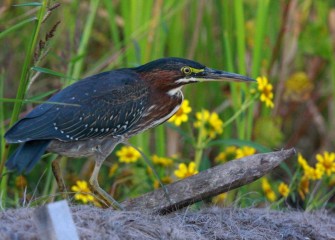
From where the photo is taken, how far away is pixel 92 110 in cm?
321

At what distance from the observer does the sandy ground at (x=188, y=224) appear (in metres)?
2.35

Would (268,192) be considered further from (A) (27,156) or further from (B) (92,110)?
(A) (27,156)

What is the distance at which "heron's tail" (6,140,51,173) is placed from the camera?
2803 mm

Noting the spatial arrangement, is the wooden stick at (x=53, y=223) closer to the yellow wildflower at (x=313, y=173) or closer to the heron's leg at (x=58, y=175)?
the heron's leg at (x=58, y=175)

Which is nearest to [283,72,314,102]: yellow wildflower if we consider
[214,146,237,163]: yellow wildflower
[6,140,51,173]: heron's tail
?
[214,146,237,163]: yellow wildflower

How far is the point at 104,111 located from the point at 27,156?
46cm

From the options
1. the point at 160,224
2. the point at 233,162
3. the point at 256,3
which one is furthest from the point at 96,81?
the point at 256,3

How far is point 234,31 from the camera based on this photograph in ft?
15.4

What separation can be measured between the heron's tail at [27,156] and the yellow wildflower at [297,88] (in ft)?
7.08

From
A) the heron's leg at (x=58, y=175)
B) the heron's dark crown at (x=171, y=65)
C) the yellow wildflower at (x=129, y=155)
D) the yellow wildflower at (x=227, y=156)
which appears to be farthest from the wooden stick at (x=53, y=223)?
the yellow wildflower at (x=227, y=156)

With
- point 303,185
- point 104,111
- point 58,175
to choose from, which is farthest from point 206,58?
point 58,175

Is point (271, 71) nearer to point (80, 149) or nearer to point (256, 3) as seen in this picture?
point (256, 3)

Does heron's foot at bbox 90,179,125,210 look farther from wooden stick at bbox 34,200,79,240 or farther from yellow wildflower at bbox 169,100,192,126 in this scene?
wooden stick at bbox 34,200,79,240

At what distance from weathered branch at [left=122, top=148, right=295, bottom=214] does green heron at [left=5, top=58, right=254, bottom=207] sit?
22cm
